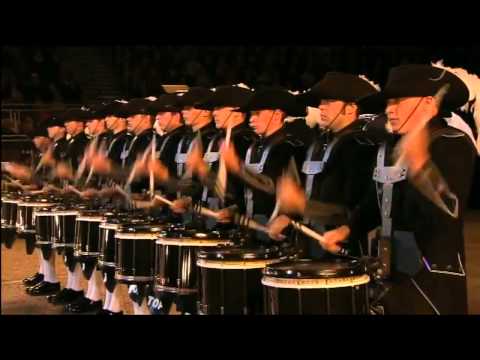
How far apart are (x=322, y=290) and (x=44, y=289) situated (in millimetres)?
5031

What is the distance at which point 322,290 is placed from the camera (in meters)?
3.40

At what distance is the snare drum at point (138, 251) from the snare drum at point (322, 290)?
85.9 inches

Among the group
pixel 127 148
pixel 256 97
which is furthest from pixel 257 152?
pixel 127 148

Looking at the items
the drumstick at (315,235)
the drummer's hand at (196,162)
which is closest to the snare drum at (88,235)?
the drummer's hand at (196,162)

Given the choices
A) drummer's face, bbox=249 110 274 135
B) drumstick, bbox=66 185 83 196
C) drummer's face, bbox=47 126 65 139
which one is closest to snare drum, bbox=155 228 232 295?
drummer's face, bbox=249 110 274 135

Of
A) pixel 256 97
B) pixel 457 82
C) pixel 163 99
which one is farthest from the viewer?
pixel 163 99

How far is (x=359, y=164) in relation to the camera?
14.1 feet

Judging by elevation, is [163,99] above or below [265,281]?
above

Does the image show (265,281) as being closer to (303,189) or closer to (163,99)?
(303,189)

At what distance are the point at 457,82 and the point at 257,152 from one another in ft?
5.58

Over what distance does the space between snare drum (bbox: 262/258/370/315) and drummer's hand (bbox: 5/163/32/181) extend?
6.45m

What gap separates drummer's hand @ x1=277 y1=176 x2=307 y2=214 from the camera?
4.46 m

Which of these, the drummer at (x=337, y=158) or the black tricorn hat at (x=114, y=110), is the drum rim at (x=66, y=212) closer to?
the black tricorn hat at (x=114, y=110)

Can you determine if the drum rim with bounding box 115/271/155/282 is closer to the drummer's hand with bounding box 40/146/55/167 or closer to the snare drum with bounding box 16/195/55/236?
the snare drum with bounding box 16/195/55/236
